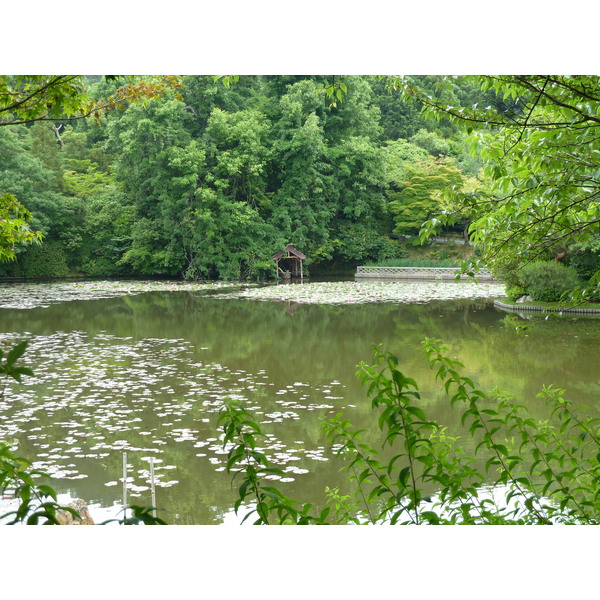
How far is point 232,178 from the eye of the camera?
1439 centimetres

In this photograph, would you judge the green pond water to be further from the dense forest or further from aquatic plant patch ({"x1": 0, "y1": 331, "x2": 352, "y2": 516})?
the dense forest

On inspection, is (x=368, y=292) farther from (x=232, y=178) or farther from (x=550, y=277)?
(x=232, y=178)

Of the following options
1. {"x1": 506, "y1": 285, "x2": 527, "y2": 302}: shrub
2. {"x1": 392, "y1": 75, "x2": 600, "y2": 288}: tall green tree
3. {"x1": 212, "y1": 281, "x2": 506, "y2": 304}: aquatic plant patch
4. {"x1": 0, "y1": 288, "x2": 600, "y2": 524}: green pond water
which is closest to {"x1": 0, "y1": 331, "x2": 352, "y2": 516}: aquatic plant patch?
{"x1": 0, "y1": 288, "x2": 600, "y2": 524}: green pond water

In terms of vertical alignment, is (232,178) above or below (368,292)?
above

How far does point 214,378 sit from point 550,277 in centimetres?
635

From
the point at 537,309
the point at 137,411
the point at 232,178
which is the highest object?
the point at 232,178

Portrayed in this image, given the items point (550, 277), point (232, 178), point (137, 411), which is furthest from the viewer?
point (232, 178)

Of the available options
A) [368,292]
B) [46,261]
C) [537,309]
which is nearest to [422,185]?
[537,309]

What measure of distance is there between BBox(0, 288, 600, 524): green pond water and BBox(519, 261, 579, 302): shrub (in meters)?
0.82

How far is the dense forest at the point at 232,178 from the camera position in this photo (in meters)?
7.53

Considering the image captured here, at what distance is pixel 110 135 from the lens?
40.7 feet

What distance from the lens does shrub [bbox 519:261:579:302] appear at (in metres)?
10.4

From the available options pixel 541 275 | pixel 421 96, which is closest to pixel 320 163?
pixel 541 275
